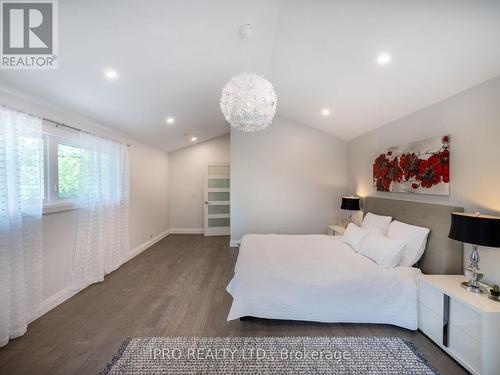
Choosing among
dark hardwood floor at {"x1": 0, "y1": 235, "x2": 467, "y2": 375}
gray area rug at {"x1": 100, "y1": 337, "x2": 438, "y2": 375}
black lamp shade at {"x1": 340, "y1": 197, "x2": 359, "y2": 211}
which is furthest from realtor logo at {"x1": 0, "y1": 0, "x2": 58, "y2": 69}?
black lamp shade at {"x1": 340, "y1": 197, "x2": 359, "y2": 211}

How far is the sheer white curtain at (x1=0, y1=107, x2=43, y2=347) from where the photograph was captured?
184 centimetres

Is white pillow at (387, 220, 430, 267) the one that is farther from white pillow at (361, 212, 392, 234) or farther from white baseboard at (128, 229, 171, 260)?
white baseboard at (128, 229, 171, 260)

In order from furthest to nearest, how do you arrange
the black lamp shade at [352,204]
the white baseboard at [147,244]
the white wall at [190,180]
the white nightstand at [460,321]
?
the white wall at [190,180] < the white baseboard at [147,244] < the black lamp shade at [352,204] < the white nightstand at [460,321]

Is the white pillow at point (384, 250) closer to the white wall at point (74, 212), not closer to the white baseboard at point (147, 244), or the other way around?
the white wall at point (74, 212)

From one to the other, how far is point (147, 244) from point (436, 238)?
4958 millimetres

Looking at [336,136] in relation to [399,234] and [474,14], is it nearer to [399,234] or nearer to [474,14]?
[399,234]

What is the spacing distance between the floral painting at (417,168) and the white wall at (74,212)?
4.28 m

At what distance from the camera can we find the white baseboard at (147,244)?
419 centimetres

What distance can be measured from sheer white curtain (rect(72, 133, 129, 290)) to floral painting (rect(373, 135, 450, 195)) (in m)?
4.15

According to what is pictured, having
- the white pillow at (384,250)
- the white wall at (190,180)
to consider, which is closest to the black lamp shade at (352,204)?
the white pillow at (384,250)

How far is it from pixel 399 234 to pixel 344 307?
117 centimetres

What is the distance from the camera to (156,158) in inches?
211

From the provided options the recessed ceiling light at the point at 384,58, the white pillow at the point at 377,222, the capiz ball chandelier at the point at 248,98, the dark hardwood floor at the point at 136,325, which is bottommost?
the dark hardwood floor at the point at 136,325

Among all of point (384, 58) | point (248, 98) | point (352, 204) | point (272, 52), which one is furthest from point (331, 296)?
point (272, 52)
